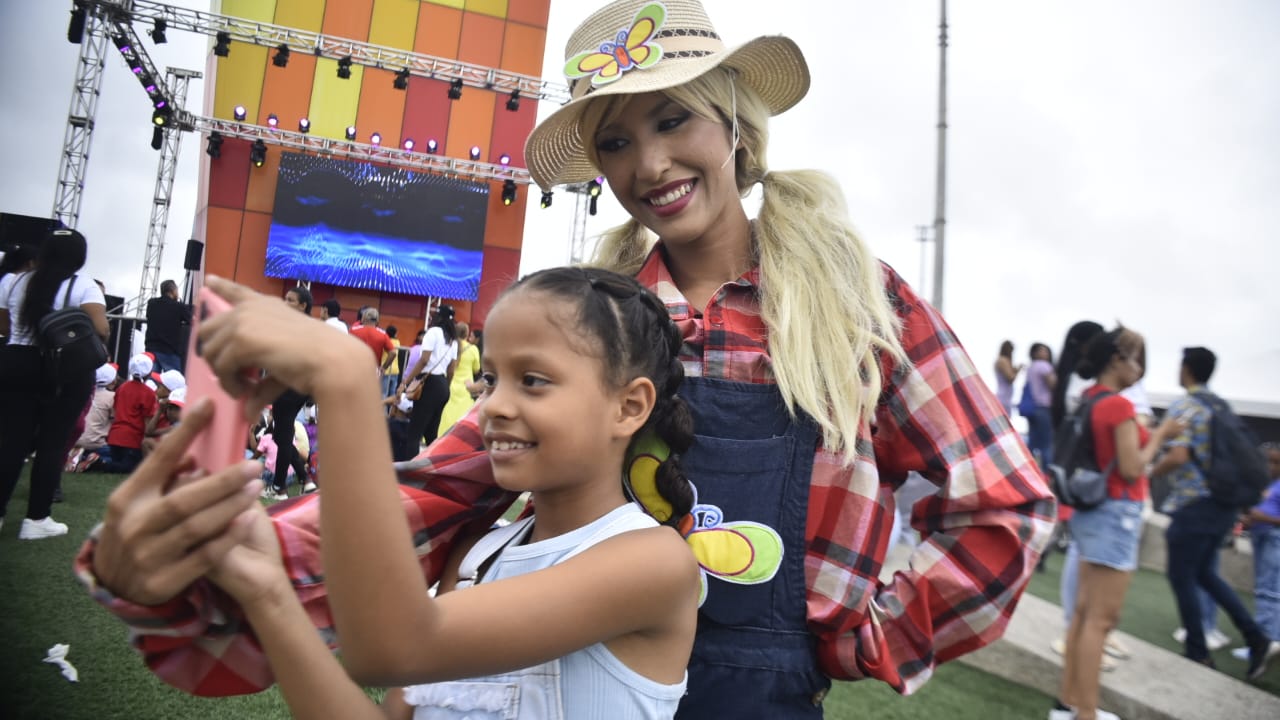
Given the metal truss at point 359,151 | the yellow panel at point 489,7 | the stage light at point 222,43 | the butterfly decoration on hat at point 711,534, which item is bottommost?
the butterfly decoration on hat at point 711,534

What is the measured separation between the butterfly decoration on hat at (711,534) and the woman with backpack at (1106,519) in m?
2.84

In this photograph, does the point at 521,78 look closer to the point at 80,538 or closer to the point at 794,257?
the point at 80,538

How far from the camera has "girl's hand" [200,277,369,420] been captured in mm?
735

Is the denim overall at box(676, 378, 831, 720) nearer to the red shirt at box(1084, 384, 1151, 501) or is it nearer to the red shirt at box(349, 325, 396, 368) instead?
the red shirt at box(1084, 384, 1151, 501)

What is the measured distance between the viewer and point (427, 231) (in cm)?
1614

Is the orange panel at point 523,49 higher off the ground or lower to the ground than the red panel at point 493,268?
higher

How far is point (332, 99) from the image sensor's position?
1592cm

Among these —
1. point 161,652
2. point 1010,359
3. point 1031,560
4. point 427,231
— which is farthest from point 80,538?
point 427,231

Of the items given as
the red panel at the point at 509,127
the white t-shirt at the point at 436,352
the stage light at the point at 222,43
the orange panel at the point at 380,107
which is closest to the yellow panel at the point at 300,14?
the orange panel at the point at 380,107

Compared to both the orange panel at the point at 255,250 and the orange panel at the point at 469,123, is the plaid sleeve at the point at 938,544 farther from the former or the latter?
the orange panel at the point at 469,123

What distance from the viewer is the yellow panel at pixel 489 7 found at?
648 inches

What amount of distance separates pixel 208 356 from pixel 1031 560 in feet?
4.18

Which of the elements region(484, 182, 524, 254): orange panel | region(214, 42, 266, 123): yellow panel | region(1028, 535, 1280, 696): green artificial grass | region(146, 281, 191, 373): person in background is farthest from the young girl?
region(214, 42, 266, 123): yellow panel

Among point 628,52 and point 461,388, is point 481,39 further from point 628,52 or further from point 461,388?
point 628,52
